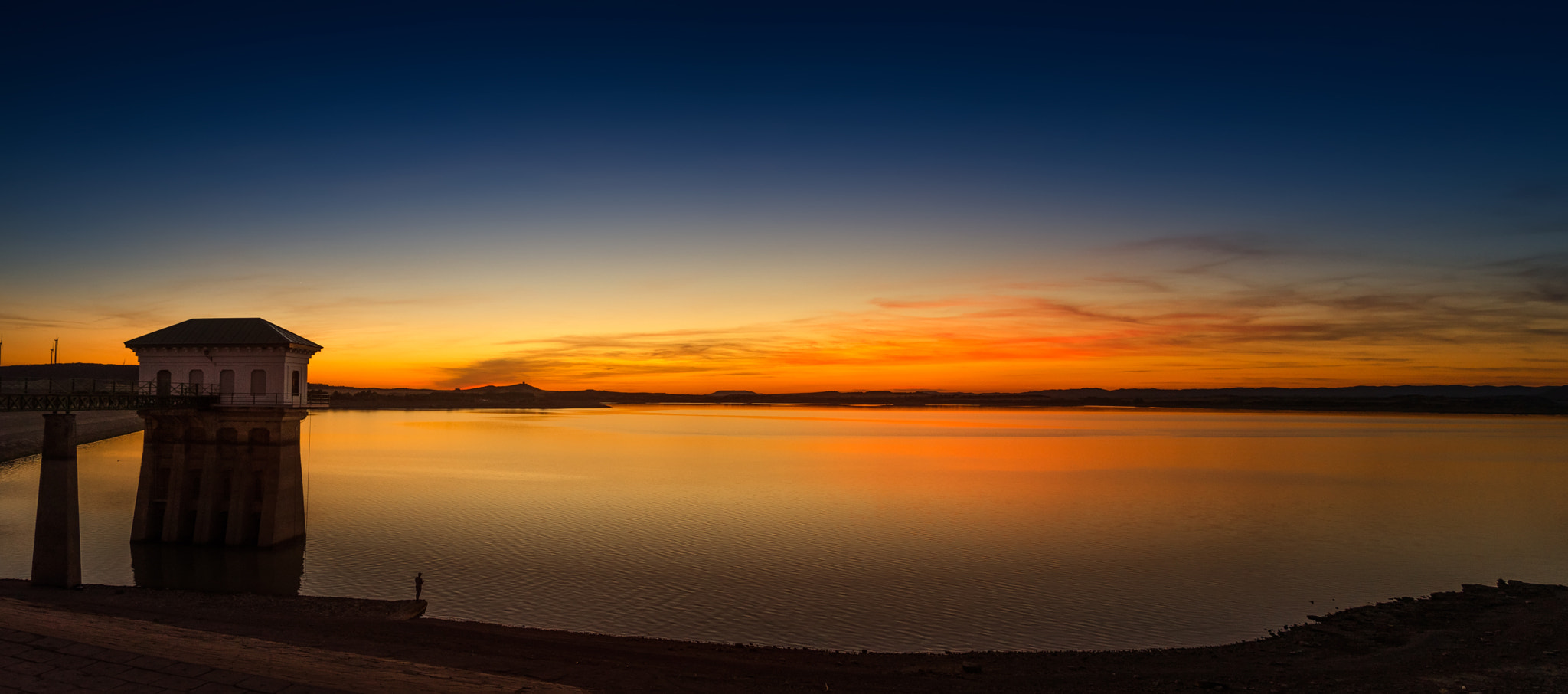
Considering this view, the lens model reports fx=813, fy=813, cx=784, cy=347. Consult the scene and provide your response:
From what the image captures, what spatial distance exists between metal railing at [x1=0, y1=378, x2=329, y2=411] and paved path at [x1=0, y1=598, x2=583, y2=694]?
58.6ft

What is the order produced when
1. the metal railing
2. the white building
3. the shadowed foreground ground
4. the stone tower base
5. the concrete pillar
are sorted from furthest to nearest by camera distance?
the white building → the stone tower base → the metal railing → the concrete pillar → the shadowed foreground ground

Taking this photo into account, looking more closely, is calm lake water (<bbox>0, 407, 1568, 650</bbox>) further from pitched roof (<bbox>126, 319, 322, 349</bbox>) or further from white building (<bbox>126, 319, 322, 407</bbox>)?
pitched roof (<bbox>126, 319, 322, 349</bbox>)

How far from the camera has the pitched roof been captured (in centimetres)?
3353

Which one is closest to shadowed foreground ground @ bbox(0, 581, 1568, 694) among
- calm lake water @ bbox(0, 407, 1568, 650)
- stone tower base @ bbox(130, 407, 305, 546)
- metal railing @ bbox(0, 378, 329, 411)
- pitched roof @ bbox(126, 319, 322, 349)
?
calm lake water @ bbox(0, 407, 1568, 650)

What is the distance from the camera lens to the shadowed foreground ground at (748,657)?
1509 cm

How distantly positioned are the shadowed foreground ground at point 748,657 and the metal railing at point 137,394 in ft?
33.3

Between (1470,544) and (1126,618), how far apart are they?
75.7 feet

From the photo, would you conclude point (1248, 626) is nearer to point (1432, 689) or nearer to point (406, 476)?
point (1432, 689)

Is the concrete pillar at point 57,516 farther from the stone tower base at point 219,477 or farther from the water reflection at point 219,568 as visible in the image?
the stone tower base at point 219,477

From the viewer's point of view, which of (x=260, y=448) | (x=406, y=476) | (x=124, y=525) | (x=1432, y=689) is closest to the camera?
(x=1432, y=689)

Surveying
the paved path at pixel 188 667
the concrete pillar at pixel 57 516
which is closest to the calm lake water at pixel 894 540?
the concrete pillar at pixel 57 516

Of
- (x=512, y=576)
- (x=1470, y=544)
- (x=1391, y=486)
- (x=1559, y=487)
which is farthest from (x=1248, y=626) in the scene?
(x=1559, y=487)

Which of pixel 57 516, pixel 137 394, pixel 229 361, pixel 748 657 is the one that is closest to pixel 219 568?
pixel 57 516

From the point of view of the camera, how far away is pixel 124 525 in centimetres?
3806
